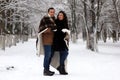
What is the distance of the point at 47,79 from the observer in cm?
1095

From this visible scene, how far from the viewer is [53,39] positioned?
12383mm

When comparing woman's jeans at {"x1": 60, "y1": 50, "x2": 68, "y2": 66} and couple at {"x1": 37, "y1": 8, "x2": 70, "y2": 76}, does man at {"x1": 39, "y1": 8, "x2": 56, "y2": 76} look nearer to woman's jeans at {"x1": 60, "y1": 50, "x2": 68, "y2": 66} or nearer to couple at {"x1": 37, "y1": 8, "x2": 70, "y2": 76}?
couple at {"x1": 37, "y1": 8, "x2": 70, "y2": 76}

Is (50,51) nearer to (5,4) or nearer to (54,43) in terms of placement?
(54,43)

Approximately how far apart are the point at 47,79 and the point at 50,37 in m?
1.69

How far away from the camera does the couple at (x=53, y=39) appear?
12.1m

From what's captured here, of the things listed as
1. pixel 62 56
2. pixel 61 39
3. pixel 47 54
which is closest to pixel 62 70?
pixel 62 56

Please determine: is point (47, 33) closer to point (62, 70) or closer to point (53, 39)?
point (53, 39)

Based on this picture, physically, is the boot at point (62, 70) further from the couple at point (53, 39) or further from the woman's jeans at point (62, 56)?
the woman's jeans at point (62, 56)

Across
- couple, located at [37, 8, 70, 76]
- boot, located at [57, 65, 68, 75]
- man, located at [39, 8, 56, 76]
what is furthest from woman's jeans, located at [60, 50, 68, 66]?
man, located at [39, 8, 56, 76]

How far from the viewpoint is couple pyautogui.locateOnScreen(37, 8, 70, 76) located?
12.1 meters

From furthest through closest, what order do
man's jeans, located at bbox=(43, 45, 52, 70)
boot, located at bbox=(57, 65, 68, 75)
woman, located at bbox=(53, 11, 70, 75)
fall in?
woman, located at bbox=(53, 11, 70, 75) → boot, located at bbox=(57, 65, 68, 75) → man's jeans, located at bbox=(43, 45, 52, 70)

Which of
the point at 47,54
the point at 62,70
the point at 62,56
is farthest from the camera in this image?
the point at 62,56

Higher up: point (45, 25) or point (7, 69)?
point (45, 25)

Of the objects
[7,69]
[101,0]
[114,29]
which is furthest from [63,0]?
[7,69]
